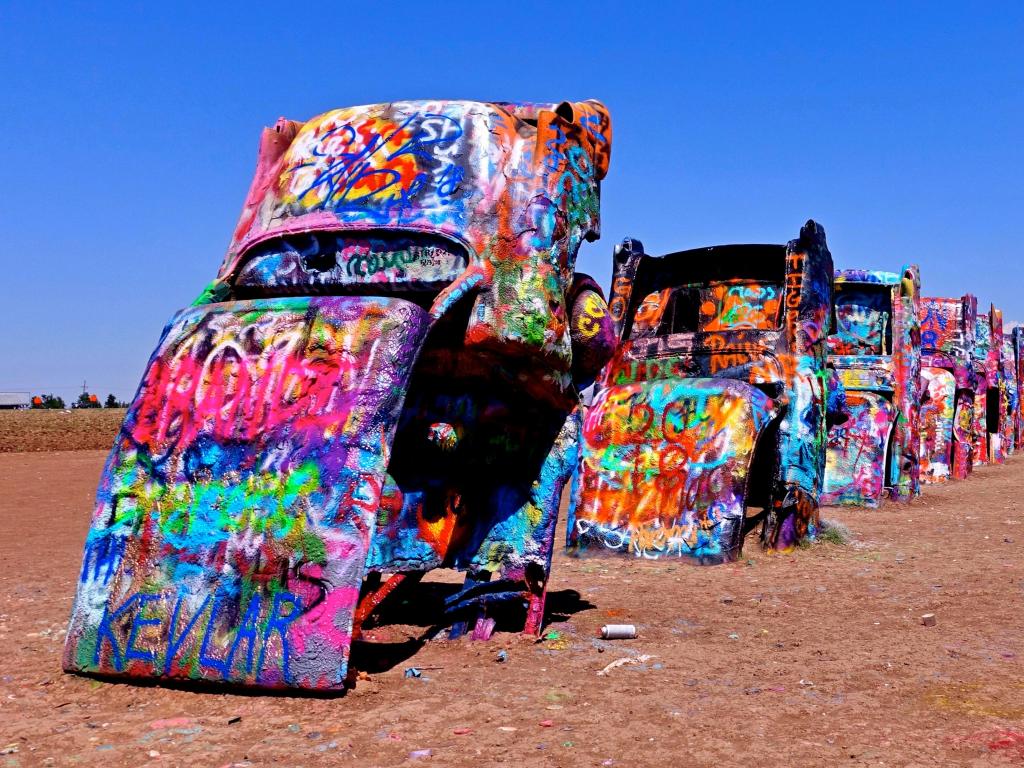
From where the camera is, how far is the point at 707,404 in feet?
32.3

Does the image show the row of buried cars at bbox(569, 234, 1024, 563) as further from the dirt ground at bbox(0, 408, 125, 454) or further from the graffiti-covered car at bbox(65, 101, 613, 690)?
the dirt ground at bbox(0, 408, 125, 454)

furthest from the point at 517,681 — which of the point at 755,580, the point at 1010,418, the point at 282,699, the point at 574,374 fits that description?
the point at 1010,418

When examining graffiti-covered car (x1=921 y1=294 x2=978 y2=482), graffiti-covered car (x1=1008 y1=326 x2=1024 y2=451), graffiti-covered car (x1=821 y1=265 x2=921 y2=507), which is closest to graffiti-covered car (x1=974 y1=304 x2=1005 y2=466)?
graffiti-covered car (x1=921 y1=294 x2=978 y2=482)

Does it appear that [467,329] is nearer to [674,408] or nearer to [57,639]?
[57,639]

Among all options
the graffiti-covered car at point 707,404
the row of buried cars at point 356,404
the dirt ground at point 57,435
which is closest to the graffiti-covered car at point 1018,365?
the graffiti-covered car at point 707,404

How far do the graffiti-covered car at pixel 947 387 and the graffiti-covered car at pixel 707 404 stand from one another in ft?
30.5

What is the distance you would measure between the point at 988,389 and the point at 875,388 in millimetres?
12176

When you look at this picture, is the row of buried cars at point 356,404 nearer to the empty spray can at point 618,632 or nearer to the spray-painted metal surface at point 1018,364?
the empty spray can at point 618,632

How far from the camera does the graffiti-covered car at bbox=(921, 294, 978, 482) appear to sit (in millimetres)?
19203

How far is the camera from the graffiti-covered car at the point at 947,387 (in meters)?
19.2

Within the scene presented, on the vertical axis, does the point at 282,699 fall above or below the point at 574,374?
below

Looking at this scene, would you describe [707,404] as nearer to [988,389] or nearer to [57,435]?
[988,389]

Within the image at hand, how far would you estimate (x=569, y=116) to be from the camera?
587cm

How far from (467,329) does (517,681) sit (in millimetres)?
1815
